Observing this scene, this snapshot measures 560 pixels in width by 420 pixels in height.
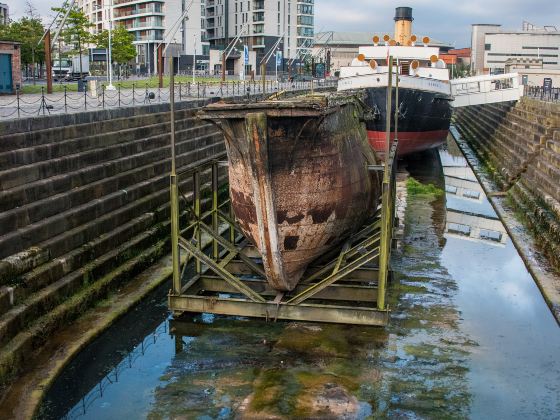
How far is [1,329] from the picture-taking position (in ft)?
32.0

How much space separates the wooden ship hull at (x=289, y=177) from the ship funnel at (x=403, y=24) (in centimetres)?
2869

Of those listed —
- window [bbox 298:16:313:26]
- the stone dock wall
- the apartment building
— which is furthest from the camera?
window [bbox 298:16:313:26]

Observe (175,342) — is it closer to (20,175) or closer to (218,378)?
(218,378)

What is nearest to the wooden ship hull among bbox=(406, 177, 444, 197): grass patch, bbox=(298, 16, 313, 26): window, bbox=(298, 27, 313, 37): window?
bbox=(406, 177, 444, 197): grass patch

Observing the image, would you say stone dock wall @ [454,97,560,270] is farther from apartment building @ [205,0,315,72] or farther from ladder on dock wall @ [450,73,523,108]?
apartment building @ [205,0,315,72]

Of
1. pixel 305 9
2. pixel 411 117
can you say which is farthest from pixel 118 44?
pixel 305 9

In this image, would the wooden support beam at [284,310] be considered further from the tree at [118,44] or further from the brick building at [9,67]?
the tree at [118,44]

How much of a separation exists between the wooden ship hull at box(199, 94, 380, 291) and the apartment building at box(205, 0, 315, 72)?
3296 inches

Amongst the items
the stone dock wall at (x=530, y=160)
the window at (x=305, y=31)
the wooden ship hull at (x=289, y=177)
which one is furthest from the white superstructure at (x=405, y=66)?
the window at (x=305, y=31)

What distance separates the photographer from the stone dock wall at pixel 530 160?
18.8m

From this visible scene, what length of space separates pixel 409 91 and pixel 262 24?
240 feet

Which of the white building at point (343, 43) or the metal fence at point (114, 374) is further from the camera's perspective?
the white building at point (343, 43)

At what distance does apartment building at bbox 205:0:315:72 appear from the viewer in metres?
97.7

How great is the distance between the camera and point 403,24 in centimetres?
3984
